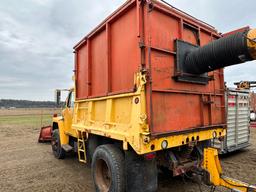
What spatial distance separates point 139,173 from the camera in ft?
11.2

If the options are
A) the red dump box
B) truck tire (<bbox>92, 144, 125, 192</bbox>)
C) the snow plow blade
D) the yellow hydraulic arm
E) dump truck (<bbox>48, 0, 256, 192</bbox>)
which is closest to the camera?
the yellow hydraulic arm

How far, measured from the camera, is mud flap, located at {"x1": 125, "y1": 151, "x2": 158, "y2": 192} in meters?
3.41

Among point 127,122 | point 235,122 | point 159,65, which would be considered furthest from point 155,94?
point 235,122

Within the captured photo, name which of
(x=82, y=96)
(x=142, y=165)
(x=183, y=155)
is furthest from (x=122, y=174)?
(x=82, y=96)

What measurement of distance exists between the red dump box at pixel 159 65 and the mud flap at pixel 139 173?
1.96ft

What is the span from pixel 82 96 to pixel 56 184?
2195 mm

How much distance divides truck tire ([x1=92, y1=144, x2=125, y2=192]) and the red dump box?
0.91 metres

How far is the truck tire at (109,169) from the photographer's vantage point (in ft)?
11.5

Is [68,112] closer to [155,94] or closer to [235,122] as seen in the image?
[155,94]

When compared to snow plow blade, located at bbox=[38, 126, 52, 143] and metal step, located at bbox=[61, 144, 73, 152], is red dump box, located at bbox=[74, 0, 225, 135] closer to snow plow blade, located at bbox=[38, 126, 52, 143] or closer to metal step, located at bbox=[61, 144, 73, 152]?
metal step, located at bbox=[61, 144, 73, 152]

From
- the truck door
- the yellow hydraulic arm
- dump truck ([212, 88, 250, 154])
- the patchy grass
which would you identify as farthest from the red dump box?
the patchy grass

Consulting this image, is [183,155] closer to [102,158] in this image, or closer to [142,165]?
[142,165]

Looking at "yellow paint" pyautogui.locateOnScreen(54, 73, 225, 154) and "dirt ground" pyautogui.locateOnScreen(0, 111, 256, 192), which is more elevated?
"yellow paint" pyautogui.locateOnScreen(54, 73, 225, 154)

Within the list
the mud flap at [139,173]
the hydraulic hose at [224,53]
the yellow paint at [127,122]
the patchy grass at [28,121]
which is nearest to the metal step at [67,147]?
the yellow paint at [127,122]
